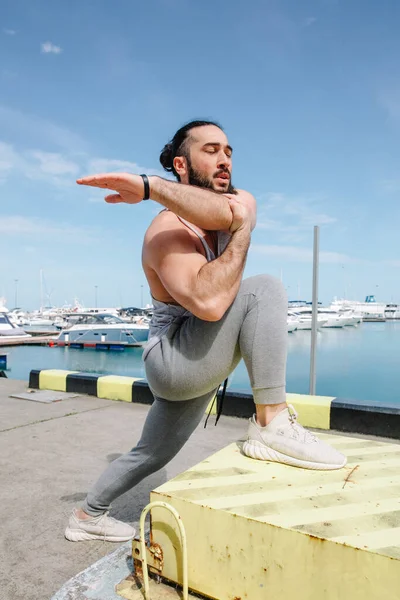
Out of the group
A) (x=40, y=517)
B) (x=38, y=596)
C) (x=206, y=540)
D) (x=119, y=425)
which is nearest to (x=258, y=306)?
(x=206, y=540)

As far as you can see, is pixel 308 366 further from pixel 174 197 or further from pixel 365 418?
pixel 174 197

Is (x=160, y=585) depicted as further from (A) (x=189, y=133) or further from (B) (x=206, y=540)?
(A) (x=189, y=133)

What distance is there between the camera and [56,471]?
8.61 ft

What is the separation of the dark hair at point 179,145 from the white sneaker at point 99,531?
1499 mm

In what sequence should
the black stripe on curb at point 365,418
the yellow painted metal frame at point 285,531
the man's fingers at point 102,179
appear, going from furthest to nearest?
1. the black stripe on curb at point 365,418
2. the man's fingers at point 102,179
3. the yellow painted metal frame at point 285,531

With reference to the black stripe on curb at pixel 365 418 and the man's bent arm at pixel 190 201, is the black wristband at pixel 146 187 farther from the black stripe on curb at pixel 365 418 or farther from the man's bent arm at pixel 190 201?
the black stripe on curb at pixel 365 418

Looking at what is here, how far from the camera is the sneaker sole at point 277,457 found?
144 cm

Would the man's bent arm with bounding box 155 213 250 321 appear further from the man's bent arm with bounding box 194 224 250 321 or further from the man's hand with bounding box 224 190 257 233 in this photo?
the man's hand with bounding box 224 190 257 233

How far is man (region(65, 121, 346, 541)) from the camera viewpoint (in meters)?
1.45

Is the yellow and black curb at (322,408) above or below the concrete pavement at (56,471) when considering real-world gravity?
above

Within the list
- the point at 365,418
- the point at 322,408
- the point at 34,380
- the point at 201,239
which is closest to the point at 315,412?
the point at 322,408

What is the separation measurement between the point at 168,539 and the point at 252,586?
0.90ft

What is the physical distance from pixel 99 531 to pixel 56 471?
3.25ft

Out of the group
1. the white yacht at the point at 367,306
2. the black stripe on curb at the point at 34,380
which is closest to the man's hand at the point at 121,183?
the black stripe on curb at the point at 34,380
